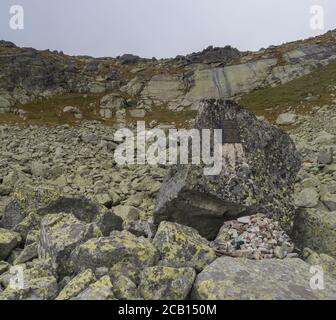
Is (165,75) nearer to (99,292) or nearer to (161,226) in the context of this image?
(161,226)

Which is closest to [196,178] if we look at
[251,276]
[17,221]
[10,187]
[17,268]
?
[251,276]

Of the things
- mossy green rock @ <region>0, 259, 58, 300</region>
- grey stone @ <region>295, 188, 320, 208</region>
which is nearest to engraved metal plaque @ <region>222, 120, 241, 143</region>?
grey stone @ <region>295, 188, 320, 208</region>

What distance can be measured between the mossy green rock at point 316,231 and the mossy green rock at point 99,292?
4808 mm

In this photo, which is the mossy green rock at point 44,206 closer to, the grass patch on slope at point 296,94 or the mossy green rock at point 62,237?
the mossy green rock at point 62,237

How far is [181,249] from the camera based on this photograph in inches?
258

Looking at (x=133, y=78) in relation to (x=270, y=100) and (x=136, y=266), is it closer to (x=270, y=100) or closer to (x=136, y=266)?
(x=270, y=100)

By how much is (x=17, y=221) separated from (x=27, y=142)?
16.3 metres

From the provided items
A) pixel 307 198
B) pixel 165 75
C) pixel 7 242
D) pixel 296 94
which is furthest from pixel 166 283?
pixel 165 75

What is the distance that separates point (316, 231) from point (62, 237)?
5611mm

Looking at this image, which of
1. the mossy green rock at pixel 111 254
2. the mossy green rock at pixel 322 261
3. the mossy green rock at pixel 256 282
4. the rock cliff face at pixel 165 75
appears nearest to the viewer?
the mossy green rock at pixel 256 282

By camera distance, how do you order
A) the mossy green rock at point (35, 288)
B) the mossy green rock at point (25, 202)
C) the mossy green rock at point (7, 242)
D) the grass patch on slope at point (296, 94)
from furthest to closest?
the grass patch on slope at point (296, 94) → the mossy green rock at point (25, 202) → the mossy green rock at point (7, 242) → the mossy green rock at point (35, 288)

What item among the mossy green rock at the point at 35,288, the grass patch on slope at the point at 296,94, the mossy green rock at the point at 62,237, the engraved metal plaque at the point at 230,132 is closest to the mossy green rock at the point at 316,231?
the engraved metal plaque at the point at 230,132

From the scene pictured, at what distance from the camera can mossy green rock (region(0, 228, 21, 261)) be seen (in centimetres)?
837

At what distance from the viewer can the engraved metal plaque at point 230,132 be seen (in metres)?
8.76
